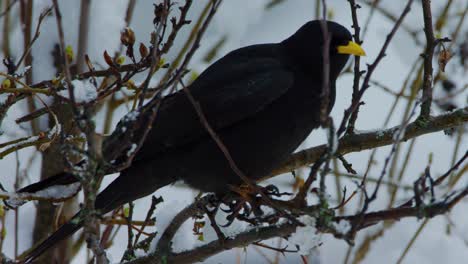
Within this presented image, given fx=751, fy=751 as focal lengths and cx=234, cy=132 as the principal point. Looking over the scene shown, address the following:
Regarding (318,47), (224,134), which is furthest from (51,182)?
(318,47)

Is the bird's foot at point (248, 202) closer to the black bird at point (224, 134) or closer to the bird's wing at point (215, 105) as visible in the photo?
the black bird at point (224, 134)

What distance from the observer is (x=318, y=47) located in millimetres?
4520

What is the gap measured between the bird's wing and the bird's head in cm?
24

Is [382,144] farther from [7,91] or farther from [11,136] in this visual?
[11,136]

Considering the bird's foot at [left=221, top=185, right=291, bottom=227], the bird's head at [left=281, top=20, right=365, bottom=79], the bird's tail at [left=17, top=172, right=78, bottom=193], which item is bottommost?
the bird's foot at [left=221, top=185, right=291, bottom=227]

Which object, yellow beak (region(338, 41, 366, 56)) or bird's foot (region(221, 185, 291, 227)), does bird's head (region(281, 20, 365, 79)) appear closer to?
yellow beak (region(338, 41, 366, 56))

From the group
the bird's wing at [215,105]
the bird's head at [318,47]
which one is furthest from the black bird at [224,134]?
the bird's head at [318,47]

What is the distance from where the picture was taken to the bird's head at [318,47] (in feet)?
14.3

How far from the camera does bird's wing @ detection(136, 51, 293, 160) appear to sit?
408 centimetres

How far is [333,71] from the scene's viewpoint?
14.5 ft

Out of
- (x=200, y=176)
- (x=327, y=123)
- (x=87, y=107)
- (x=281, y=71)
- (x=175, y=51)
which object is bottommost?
(x=327, y=123)

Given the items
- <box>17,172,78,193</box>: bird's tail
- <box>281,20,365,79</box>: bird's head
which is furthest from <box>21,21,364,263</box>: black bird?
<box>17,172,78,193</box>: bird's tail

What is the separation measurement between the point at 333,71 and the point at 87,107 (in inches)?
81.9

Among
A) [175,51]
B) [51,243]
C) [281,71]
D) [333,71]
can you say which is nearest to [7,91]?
[51,243]
